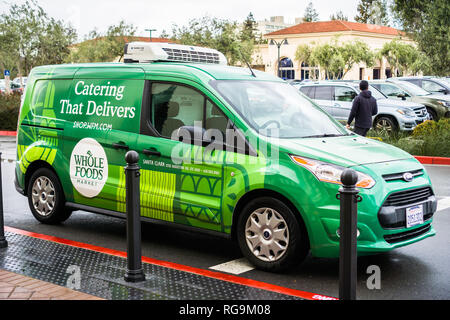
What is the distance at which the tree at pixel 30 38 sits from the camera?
136 feet

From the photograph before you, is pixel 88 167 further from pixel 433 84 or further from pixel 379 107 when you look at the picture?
pixel 433 84

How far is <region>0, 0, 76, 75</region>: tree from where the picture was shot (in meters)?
41.4

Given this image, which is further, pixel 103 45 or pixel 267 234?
pixel 103 45

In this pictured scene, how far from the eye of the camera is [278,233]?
545 cm

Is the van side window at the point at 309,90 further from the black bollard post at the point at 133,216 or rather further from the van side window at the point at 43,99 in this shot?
the black bollard post at the point at 133,216

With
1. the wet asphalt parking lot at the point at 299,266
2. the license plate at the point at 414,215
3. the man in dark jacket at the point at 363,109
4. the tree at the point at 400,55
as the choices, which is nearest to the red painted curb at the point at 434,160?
the man in dark jacket at the point at 363,109

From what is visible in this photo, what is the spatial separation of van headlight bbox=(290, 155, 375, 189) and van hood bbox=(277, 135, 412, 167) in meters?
0.05

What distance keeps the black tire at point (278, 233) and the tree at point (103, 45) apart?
160ft

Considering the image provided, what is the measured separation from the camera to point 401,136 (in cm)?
1558

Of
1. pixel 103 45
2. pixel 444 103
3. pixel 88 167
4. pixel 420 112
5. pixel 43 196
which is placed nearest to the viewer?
pixel 88 167

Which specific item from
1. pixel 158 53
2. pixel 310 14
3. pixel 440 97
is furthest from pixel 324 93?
pixel 310 14

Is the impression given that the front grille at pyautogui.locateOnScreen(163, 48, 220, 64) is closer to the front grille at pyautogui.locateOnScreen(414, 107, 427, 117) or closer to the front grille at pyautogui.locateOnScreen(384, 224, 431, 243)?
the front grille at pyautogui.locateOnScreen(384, 224, 431, 243)

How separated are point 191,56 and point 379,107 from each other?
1138 cm
